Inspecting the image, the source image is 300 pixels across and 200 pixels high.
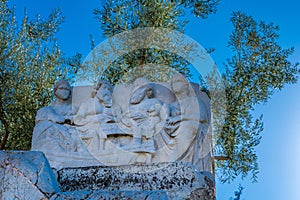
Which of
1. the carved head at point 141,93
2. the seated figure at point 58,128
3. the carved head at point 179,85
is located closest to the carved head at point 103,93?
the carved head at point 141,93

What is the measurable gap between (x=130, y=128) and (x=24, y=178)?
312 cm

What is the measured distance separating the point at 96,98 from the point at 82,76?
11.6 ft

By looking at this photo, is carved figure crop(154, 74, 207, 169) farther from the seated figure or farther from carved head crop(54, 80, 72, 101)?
carved head crop(54, 80, 72, 101)

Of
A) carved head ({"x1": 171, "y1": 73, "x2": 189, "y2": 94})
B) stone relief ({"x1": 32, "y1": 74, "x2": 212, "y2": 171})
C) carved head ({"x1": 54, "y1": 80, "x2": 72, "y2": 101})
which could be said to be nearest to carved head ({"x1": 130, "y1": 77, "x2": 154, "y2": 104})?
stone relief ({"x1": 32, "y1": 74, "x2": 212, "y2": 171})

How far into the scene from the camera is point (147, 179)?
15.3 feet

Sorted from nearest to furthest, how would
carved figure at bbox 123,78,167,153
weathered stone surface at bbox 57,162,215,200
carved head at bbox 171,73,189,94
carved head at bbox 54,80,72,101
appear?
weathered stone surface at bbox 57,162,215,200
carved figure at bbox 123,78,167,153
carved head at bbox 171,73,189,94
carved head at bbox 54,80,72,101

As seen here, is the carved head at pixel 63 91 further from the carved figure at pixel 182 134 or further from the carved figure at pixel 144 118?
the carved figure at pixel 182 134

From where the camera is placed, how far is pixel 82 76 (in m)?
10.5

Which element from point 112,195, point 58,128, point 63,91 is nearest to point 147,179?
point 112,195

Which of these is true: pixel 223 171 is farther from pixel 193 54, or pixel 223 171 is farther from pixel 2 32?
pixel 2 32

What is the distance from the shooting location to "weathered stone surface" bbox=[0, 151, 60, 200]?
142 inches

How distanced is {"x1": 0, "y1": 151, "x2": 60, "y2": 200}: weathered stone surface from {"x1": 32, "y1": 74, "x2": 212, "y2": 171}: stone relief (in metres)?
2.58

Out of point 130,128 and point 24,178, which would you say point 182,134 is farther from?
point 24,178

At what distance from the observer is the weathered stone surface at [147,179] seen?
4.51 m
